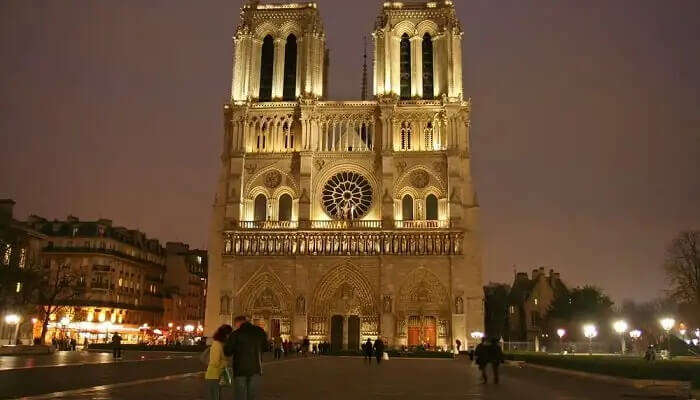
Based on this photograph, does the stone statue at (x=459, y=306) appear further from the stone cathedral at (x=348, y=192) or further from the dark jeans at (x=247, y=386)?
the dark jeans at (x=247, y=386)

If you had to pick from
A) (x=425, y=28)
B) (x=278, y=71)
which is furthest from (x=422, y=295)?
(x=425, y=28)

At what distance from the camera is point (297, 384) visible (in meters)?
18.2

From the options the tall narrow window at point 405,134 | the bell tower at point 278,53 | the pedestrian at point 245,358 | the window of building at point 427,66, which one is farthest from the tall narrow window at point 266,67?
the pedestrian at point 245,358

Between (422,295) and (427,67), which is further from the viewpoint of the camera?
(427,67)

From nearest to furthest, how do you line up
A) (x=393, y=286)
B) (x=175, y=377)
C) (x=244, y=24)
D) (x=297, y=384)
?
(x=297, y=384) → (x=175, y=377) → (x=393, y=286) → (x=244, y=24)

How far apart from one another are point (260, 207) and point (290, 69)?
12.5 meters

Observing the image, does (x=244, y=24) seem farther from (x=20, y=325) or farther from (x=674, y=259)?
(x=674, y=259)

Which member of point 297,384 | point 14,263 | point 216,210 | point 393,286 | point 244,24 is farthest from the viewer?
point 244,24

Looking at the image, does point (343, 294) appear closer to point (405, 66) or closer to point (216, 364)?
point (405, 66)

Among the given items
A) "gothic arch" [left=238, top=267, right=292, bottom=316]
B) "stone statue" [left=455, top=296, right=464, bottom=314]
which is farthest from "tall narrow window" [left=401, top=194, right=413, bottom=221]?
"gothic arch" [left=238, top=267, right=292, bottom=316]

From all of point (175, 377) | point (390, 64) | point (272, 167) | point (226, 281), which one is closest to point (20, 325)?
point (226, 281)

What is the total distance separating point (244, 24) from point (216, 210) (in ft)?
54.7

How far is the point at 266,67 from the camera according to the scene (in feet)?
201

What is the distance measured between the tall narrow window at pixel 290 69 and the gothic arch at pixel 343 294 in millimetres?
15951
